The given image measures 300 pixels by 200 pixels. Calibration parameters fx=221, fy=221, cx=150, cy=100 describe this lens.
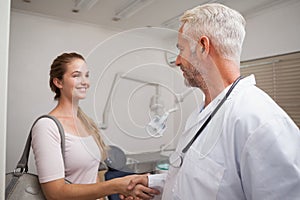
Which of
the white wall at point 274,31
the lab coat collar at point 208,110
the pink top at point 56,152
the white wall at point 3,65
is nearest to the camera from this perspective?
the white wall at point 3,65

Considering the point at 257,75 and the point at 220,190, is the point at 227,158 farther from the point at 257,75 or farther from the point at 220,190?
the point at 257,75

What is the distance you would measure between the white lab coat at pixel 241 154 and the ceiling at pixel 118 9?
119 centimetres

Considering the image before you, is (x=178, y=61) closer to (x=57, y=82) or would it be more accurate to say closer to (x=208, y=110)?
(x=208, y=110)

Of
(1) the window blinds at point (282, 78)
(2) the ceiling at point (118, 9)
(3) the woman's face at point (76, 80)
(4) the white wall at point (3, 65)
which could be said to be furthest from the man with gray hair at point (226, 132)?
(1) the window blinds at point (282, 78)

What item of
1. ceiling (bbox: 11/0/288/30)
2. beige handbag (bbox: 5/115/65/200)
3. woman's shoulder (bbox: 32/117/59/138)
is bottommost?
beige handbag (bbox: 5/115/65/200)

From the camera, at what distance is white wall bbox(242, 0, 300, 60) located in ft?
5.21

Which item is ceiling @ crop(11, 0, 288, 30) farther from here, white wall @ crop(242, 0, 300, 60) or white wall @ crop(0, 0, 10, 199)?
white wall @ crop(0, 0, 10, 199)

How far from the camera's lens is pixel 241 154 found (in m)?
0.46

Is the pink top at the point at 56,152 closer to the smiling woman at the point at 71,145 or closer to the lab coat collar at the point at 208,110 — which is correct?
the smiling woman at the point at 71,145

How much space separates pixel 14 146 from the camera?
1.91 metres

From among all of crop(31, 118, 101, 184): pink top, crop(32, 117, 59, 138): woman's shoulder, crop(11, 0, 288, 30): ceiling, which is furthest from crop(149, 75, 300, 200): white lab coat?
crop(11, 0, 288, 30): ceiling

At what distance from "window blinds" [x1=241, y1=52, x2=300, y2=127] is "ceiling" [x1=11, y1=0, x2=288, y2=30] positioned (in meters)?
0.42

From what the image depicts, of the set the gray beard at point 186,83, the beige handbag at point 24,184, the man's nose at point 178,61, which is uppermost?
the man's nose at point 178,61

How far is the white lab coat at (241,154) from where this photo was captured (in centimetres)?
44
